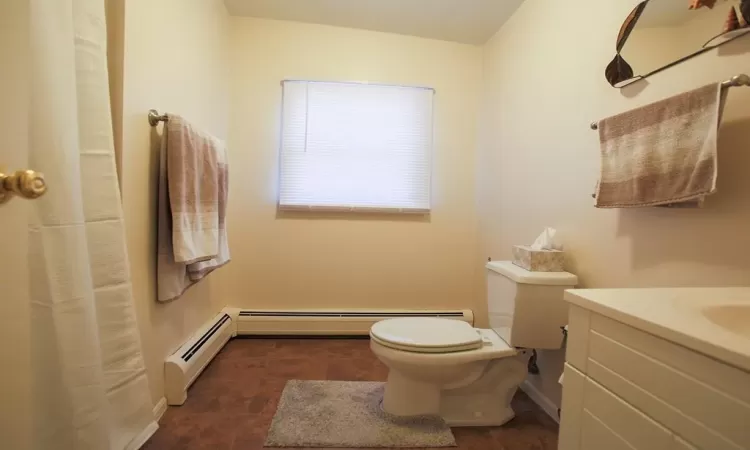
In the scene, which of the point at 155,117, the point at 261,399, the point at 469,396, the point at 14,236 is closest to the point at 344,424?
the point at 261,399

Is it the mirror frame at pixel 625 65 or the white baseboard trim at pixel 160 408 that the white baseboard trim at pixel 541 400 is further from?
the white baseboard trim at pixel 160 408

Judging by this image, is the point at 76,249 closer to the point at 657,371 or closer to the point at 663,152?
the point at 657,371

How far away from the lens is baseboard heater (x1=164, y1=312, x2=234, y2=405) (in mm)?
1536

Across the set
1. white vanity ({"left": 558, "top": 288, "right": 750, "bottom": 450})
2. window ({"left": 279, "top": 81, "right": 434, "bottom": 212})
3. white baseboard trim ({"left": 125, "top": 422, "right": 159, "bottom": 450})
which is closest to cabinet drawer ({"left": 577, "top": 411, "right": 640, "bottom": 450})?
white vanity ({"left": 558, "top": 288, "right": 750, "bottom": 450})

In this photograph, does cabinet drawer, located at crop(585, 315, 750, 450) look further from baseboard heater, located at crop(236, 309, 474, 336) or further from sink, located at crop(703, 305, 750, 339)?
baseboard heater, located at crop(236, 309, 474, 336)

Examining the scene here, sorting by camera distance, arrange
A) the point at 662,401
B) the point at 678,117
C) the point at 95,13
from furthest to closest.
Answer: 1. the point at 678,117
2. the point at 95,13
3. the point at 662,401

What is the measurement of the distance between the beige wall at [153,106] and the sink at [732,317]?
67.6 inches

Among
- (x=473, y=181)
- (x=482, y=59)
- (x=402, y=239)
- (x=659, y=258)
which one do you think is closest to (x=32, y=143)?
(x=659, y=258)

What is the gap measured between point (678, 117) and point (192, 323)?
2208mm

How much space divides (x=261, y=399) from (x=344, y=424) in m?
0.45

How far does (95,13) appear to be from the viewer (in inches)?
33.0

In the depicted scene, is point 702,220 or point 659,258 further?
point 659,258

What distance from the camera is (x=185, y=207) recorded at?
145cm

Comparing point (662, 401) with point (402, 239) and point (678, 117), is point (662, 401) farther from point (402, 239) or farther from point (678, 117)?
point (402, 239)
